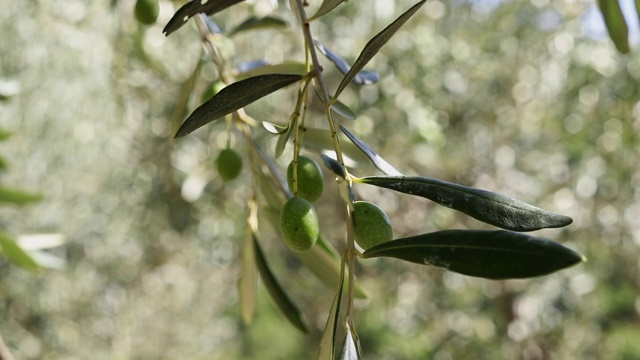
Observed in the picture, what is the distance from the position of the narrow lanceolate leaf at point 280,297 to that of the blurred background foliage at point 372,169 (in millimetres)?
1304

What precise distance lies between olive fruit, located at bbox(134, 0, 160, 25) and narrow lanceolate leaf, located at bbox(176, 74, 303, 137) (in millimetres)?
314

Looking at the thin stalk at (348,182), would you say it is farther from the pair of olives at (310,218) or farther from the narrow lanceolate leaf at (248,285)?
the narrow lanceolate leaf at (248,285)

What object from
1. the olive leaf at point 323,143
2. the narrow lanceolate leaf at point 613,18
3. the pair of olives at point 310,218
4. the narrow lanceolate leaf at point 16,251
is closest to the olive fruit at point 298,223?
the pair of olives at point 310,218

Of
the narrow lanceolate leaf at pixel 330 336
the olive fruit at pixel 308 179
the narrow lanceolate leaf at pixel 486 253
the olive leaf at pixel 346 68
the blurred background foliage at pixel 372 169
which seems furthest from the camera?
the blurred background foliage at pixel 372 169

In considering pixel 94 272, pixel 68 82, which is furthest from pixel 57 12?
pixel 94 272

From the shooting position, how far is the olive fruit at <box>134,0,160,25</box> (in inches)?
35.1

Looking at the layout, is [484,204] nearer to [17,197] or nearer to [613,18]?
[613,18]

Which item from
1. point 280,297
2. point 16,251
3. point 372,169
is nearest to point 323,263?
point 280,297

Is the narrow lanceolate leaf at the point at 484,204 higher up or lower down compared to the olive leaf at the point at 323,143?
higher up

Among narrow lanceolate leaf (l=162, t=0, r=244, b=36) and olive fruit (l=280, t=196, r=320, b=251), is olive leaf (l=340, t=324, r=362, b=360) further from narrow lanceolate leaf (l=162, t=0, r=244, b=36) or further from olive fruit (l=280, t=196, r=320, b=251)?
narrow lanceolate leaf (l=162, t=0, r=244, b=36)

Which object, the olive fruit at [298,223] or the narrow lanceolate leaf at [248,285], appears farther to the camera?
the narrow lanceolate leaf at [248,285]

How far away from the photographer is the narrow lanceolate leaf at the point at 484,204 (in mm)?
508

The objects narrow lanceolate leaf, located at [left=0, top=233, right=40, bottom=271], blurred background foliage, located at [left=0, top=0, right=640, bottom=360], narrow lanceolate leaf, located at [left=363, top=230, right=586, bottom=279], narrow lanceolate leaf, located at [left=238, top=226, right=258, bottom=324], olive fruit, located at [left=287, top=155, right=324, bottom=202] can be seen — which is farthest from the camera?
blurred background foliage, located at [left=0, top=0, right=640, bottom=360]

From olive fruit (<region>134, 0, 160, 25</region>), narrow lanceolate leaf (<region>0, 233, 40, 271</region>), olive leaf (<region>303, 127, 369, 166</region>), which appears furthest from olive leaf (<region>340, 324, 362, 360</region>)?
narrow lanceolate leaf (<region>0, 233, 40, 271</region>)
